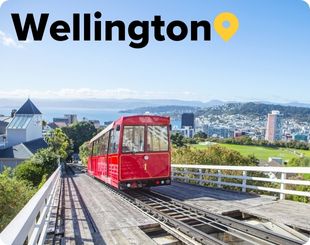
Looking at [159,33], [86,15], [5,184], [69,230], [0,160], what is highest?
[86,15]

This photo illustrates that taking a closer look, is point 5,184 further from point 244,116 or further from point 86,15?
point 244,116

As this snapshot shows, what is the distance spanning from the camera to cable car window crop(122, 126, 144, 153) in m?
13.3

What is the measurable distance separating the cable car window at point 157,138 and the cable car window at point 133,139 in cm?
26

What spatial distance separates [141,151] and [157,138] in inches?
31.4

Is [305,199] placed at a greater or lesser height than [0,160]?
greater

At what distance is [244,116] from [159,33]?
187 meters

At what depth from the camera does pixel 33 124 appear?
254ft

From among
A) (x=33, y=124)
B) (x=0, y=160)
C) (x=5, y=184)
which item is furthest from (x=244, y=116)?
(x=5, y=184)

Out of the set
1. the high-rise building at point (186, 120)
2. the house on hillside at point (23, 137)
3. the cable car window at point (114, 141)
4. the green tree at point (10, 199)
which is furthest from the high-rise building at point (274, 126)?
the cable car window at point (114, 141)

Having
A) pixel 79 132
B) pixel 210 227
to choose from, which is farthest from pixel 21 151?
pixel 210 227

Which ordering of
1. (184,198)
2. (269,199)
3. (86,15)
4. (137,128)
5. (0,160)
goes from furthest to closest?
(0,160) → (137,128) → (184,198) → (269,199) → (86,15)

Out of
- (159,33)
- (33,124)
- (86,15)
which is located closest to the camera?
(159,33)

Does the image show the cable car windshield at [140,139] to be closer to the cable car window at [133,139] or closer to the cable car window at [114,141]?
the cable car window at [133,139]

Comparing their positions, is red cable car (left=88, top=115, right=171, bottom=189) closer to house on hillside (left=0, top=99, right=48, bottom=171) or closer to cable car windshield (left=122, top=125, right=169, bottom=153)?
cable car windshield (left=122, top=125, right=169, bottom=153)
